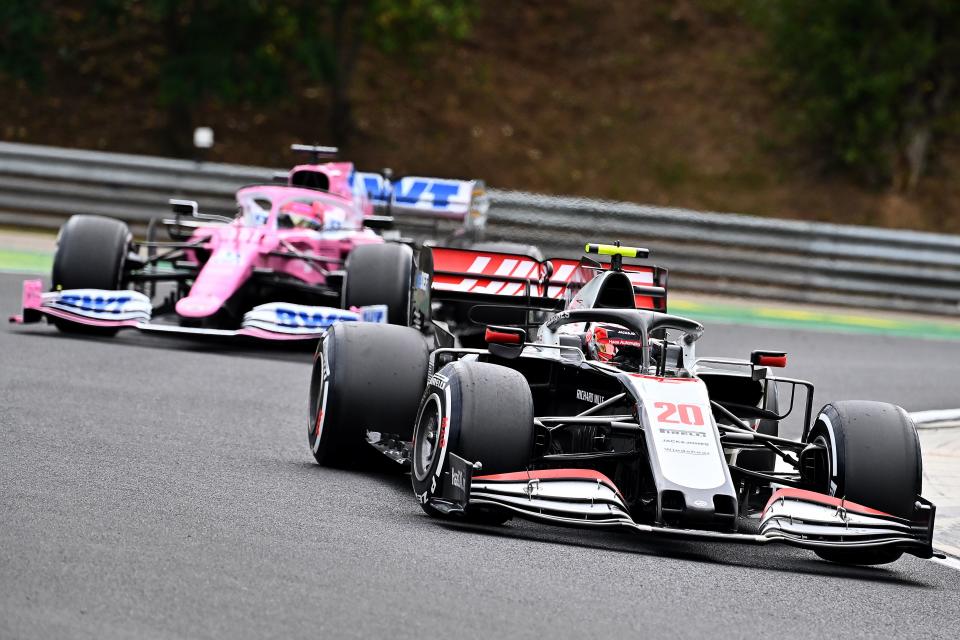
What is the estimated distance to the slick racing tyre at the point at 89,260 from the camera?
13.6m

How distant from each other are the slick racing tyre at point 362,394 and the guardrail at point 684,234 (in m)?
11.7

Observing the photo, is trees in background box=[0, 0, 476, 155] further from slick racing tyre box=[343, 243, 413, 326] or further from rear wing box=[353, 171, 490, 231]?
slick racing tyre box=[343, 243, 413, 326]

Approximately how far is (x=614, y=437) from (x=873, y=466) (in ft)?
4.10

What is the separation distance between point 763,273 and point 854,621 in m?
14.4

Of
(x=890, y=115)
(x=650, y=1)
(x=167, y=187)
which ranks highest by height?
(x=650, y=1)

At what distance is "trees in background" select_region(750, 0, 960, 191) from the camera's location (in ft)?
78.5

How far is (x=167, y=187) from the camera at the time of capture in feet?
68.6

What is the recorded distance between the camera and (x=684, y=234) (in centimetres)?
2073

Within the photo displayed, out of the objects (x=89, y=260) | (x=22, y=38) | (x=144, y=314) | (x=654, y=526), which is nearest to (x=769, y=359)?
(x=654, y=526)

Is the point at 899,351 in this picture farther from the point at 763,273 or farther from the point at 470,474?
the point at 470,474

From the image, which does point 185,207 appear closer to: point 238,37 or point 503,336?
point 503,336

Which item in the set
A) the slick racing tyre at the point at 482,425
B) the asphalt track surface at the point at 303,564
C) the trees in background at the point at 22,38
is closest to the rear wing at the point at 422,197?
the asphalt track surface at the point at 303,564

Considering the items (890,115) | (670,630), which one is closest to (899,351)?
(890,115)

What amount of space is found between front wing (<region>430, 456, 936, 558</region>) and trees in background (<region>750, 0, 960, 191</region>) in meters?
17.3
